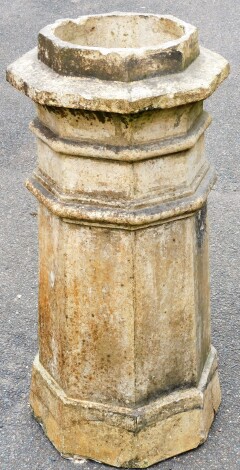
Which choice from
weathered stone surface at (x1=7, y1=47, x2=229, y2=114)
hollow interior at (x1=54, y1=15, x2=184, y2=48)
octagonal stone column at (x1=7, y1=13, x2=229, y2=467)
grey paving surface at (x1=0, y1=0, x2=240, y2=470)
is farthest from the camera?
grey paving surface at (x1=0, y1=0, x2=240, y2=470)

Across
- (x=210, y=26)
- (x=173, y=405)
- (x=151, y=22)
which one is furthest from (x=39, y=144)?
(x=210, y=26)

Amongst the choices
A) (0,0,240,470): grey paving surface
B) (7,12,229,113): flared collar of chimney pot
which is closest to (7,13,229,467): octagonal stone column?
(7,12,229,113): flared collar of chimney pot

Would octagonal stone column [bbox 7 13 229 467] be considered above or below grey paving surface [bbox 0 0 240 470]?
above

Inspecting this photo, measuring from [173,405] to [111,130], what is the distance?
1206 mm

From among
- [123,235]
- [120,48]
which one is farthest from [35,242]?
[120,48]

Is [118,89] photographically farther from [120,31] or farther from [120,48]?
[120,31]

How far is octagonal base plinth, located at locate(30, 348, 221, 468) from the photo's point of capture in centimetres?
405

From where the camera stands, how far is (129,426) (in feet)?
13.2

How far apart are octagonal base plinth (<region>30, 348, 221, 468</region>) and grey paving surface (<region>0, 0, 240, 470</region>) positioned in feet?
0.21

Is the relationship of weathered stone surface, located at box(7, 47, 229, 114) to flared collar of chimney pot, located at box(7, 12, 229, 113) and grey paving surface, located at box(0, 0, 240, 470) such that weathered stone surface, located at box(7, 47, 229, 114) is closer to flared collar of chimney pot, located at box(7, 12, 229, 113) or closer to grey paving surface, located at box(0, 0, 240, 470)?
flared collar of chimney pot, located at box(7, 12, 229, 113)

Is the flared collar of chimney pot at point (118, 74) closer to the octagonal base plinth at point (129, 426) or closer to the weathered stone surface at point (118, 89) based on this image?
the weathered stone surface at point (118, 89)

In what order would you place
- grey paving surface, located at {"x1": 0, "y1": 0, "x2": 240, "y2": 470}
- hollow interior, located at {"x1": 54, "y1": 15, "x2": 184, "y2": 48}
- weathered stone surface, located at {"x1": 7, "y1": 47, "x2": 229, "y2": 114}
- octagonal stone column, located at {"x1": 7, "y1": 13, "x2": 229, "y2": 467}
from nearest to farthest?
weathered stone surface, located at {"x1": 7, "y1": 47, "x2": 229, "y2": 114} < octagonal stone column, located at {"x1": 7, "y1": 13, "x2": 229, "y2": 467} < hollow interior, located at {"x1": 54, "y1": 15, "x2": 184, "y2": 48} < grey paving surface, located at {"x1": 0, "y1": 0, "x2": 240, "y2": 470}

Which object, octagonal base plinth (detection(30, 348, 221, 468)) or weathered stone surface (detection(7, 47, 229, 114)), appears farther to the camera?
octagonal base plinth (detection(30, 348, 221, 468))

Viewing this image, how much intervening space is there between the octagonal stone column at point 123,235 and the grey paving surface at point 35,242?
0.35ft
